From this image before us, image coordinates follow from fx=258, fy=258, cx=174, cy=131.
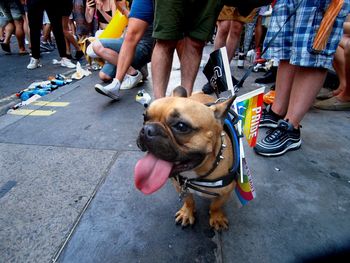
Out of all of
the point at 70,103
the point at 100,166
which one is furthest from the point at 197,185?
the point at 70,103

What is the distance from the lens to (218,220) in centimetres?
151

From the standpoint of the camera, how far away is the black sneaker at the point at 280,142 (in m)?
2.19

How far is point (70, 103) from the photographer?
3.39 metres

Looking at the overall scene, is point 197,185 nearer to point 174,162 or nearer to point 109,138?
point 174,162

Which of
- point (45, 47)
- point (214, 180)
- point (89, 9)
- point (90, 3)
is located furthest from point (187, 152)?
point (45, 47)

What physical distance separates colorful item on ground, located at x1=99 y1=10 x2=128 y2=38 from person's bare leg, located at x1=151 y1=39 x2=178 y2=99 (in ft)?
6.81

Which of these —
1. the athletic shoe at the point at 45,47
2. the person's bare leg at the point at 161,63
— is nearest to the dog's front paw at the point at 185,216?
the person's bare leg at the point at 161,63

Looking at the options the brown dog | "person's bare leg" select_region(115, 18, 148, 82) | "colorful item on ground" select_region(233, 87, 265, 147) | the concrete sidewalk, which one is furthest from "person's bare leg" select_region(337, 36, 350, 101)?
the brown dog

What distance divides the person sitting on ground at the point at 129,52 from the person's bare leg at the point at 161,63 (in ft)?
2.17

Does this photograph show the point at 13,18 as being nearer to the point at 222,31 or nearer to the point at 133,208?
the point at 222,31

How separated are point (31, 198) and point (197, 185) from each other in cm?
110

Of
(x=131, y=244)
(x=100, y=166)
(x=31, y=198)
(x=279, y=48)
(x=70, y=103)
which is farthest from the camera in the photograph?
(x=70, y=103)

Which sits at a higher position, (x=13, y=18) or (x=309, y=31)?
(x=309, y=31)

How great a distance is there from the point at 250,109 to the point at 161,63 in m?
1.31
